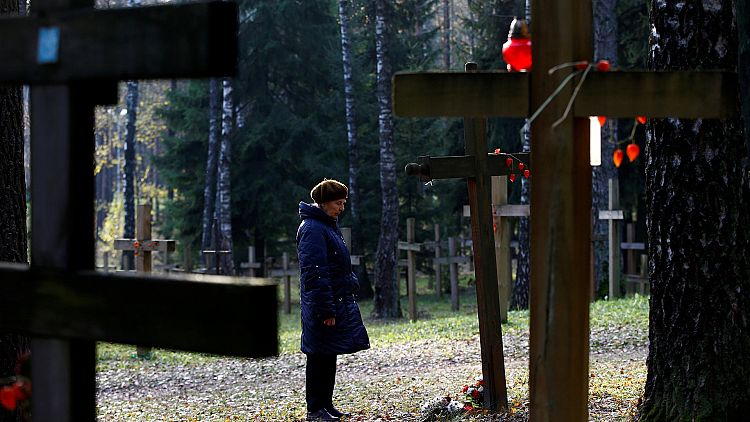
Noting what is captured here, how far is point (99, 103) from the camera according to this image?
2.74 m

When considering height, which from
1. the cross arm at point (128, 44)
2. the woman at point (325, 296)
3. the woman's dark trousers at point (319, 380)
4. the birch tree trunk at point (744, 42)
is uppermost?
the birch tree trunk at point (744, 42)

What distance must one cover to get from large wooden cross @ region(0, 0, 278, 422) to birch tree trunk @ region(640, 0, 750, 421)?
3.62 m

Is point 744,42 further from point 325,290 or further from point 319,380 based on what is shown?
point 319,380

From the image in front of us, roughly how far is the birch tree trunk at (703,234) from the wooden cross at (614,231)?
1036 cm

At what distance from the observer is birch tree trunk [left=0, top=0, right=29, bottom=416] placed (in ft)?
19.6

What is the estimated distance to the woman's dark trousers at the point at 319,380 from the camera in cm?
761

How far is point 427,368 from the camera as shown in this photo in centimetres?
1044

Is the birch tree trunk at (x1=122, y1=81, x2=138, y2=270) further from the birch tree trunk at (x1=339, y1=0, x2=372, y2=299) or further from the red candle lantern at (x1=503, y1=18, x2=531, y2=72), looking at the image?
the red candle lantern at (x1=503, y1=18, x2=531, y2=72)

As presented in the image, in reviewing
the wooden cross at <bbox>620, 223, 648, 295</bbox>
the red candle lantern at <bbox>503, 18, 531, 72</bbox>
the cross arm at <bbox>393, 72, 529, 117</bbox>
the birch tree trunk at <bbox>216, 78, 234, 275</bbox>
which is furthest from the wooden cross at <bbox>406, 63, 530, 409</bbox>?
the birch tree trunk at <bbox>216, 78, 234, 275</bbox>

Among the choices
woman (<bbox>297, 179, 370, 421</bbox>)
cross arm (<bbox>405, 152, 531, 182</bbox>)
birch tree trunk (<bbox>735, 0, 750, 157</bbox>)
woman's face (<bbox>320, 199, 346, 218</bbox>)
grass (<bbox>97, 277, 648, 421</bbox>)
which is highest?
birch tree trunk (<bbox>735, 0, 750, 157</bbox>)

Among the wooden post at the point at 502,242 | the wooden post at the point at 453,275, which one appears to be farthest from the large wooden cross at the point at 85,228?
the wooden post at the point at 453,275

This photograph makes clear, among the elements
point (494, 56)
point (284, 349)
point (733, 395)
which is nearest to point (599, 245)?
point (494, 56)

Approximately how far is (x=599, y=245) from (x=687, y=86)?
16.4 meters

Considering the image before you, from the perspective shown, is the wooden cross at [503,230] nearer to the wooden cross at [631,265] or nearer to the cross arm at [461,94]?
the wooden cross at [631,265]
